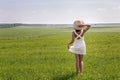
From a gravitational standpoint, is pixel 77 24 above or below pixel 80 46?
above

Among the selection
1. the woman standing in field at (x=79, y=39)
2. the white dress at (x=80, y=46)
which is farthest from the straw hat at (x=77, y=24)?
the white dress at (x=80, y=46)

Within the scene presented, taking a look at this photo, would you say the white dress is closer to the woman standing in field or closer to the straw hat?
the woman standing in field

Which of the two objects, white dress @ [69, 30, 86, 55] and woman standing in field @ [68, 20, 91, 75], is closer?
woman standing in field @ [68, 20, 91, 75]

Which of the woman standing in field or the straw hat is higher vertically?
the straw hat

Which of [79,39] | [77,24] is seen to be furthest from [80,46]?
[77,24]

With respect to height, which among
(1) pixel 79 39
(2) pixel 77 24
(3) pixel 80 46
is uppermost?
(2) pixel 77 24

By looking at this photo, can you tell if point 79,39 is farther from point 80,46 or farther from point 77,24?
point 77,24

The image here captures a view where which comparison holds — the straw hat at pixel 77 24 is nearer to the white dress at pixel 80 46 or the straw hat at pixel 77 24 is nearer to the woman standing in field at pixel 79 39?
the woman standing in field at pixel 79 39

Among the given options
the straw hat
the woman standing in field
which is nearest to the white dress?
the woman standing in field

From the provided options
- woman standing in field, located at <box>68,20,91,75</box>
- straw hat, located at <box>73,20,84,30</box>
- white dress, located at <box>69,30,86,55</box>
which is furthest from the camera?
white dress, located at <box>69,30,86,55</box>

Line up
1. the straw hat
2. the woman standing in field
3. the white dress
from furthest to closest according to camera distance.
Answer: the white dress → the woman standing in field → the straw hat

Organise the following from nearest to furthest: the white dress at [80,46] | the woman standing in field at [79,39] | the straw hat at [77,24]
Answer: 1. the straw hat at [77,24]
2. the woman standing in field at [79,39]
3. the white dress at [80,46]

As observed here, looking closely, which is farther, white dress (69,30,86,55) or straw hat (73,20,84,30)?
white dress (69,30,86,55)

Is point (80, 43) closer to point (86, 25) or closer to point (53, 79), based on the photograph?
point (86, 25)
